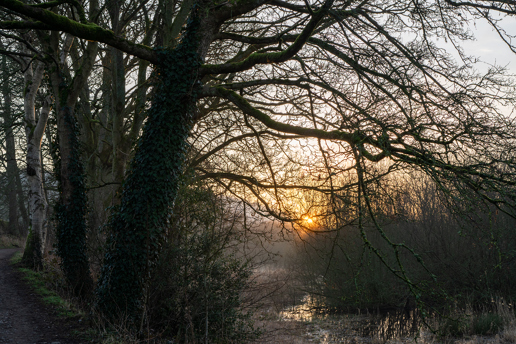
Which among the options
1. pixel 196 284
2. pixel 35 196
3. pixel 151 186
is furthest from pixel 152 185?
pixel 35 196

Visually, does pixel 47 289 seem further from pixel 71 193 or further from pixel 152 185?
pixel 152 185

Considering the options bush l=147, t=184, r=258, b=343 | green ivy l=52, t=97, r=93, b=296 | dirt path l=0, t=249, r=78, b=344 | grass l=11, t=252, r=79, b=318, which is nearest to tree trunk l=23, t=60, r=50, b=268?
grass l=11, t=252, r=79, b=318

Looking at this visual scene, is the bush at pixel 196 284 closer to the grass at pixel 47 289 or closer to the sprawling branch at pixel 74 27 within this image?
the grass at pixel 47 289

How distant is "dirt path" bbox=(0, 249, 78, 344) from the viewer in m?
5.95

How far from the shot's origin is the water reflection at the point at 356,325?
43.1ft

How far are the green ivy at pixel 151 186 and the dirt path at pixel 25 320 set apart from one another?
861mm

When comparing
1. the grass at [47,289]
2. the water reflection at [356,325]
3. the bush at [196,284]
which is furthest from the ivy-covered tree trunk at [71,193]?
the water reflection at [356,325]

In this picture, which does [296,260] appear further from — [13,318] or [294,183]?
[13,318]

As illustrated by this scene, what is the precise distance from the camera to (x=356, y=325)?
1498 centimetres

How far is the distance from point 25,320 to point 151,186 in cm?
353

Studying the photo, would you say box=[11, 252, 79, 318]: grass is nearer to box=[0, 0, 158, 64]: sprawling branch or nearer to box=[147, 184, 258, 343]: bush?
box=[147, 184, 258, 343]: bush

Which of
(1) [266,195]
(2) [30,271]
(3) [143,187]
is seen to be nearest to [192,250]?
(3) [143,187]

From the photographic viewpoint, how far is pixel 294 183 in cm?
917

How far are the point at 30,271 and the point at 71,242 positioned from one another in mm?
3080
